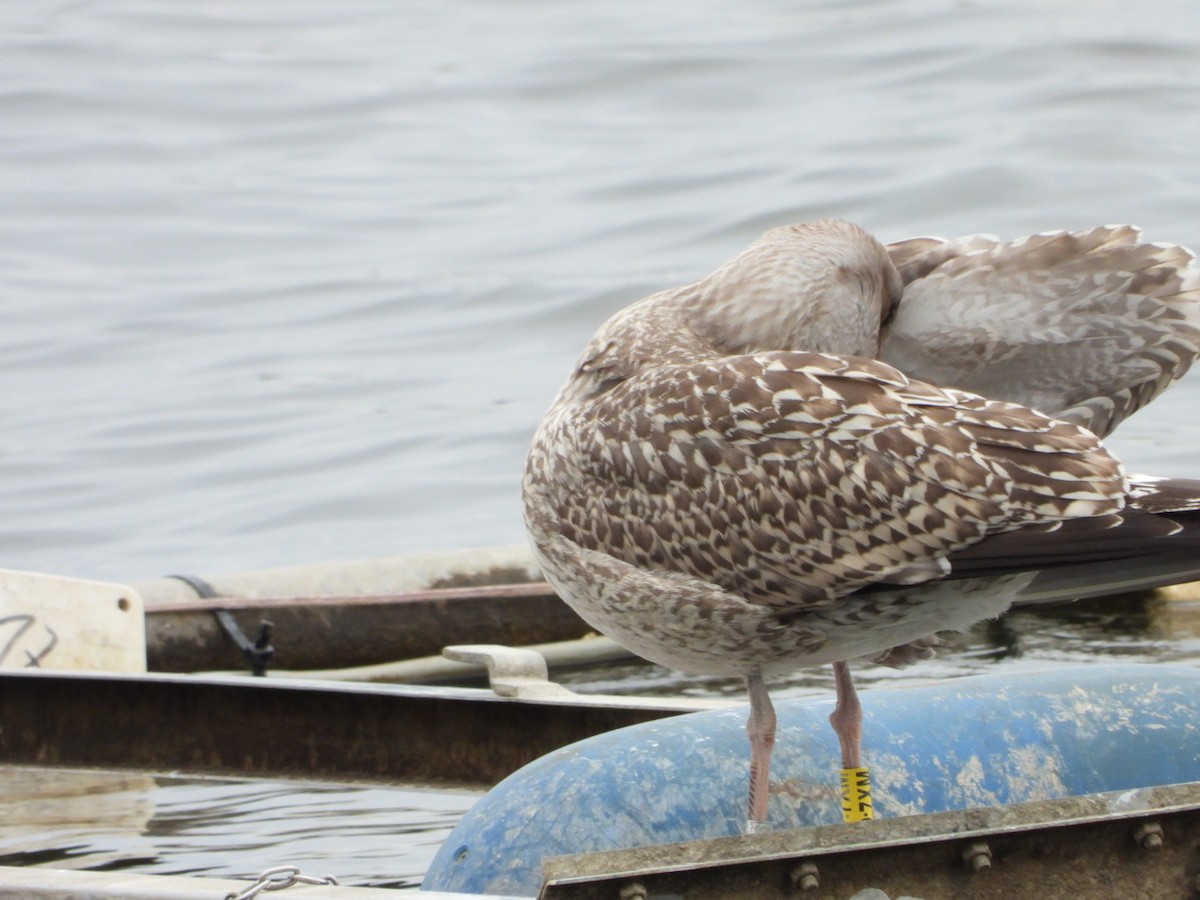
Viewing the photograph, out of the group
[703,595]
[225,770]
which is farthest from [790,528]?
[225,770]

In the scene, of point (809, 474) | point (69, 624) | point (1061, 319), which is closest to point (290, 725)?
point (69, 624)

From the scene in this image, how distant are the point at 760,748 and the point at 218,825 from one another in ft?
8.36

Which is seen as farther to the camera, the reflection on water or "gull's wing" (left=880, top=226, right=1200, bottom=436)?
the reflection on water

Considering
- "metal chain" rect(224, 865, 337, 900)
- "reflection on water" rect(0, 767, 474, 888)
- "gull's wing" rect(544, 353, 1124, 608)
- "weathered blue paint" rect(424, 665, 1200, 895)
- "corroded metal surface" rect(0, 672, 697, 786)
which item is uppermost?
"gull's wing" rect(544, 353, 1124, 608)

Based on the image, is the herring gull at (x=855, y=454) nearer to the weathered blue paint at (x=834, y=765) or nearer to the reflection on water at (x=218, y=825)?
the weathered blue paint at (x=834, y=765)

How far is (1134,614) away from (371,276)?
11.2 m

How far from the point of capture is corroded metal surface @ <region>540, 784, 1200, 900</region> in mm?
3711

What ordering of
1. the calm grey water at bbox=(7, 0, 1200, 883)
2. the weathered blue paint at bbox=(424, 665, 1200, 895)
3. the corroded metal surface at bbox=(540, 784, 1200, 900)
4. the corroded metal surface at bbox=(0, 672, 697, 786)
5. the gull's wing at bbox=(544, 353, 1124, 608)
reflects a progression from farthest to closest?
the calm grey water at bbox=(7, 0, 1200, 883), the corroded metal surface at bbox=(0, 672, 697, 786), the weathered blue paint at bbox=(424, 665, 1200, 895), the gull's wing at bbox=(544, 353, 1124, 608), the corroded metal surface at bbox=(540, 784, 1200, 900)

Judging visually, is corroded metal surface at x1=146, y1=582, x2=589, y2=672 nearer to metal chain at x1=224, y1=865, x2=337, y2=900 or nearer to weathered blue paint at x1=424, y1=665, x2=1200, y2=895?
weathered blue paint at x1=424, y1=665, x2=1200, y2=895

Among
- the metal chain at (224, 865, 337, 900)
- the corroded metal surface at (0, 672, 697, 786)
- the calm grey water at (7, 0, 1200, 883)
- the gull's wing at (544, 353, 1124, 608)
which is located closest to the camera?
the metal chain at (224, 865, 337, 900)

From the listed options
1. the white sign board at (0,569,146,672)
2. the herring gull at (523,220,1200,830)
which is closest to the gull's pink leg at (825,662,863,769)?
the herring gull at (523,220,1200,830)

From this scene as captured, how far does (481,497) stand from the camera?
12.6 m

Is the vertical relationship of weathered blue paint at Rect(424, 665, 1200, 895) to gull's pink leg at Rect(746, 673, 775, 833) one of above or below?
below

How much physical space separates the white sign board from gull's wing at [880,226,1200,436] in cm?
373
